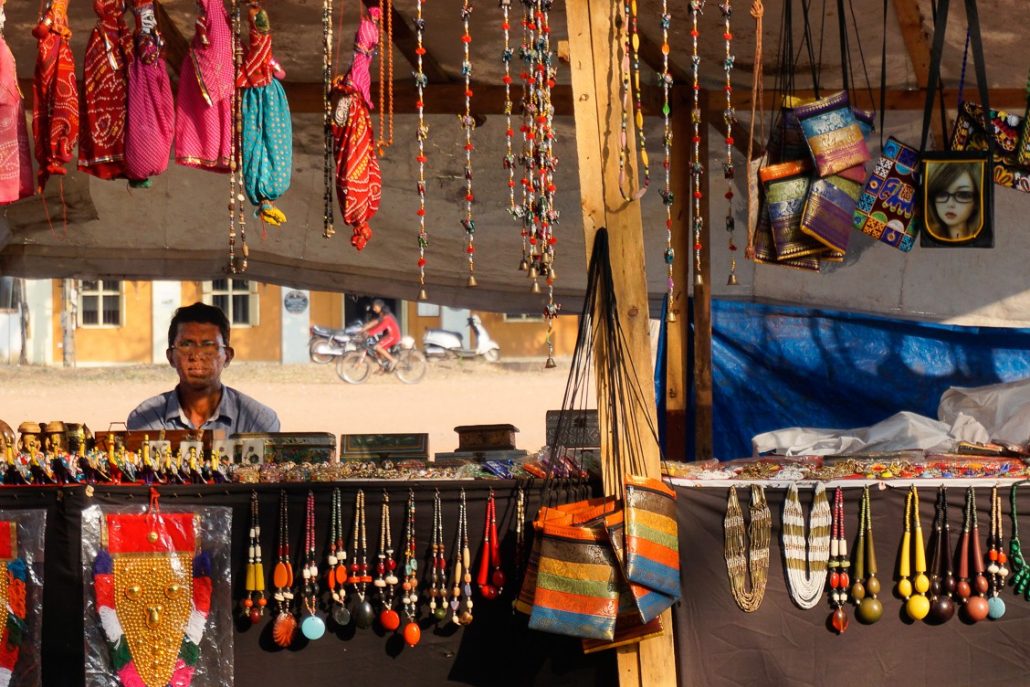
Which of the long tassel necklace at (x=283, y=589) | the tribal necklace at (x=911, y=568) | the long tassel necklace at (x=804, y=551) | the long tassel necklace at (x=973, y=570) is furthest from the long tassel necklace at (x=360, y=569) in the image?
the long tassel necklace at (x=973, y=570)

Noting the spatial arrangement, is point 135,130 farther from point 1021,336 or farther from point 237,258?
point 1021,336

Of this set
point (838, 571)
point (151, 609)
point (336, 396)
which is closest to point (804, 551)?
point (838, 571)

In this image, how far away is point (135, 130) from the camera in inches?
156

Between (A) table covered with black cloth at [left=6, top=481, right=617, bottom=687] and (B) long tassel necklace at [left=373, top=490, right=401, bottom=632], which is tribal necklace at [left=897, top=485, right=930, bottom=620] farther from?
(B) long tassel necklace at [left=373, top=490, right=401, bottom=632]

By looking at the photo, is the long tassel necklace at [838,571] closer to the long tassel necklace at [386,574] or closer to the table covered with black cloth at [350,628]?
the table covered with black cloth at [350,628]

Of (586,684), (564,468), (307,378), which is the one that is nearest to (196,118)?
(564,468)

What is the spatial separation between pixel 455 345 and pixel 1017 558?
2033 cm

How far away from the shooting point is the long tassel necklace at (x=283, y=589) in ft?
13.3

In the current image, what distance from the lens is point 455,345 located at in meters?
24.3

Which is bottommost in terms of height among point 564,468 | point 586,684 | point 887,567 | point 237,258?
point 586,684

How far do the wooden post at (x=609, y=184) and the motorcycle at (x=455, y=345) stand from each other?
→ 66.1 ft

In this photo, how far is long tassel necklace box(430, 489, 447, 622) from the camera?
13.4 feet

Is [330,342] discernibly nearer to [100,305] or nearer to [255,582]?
[100,305]

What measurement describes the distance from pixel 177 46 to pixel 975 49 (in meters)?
3.15
